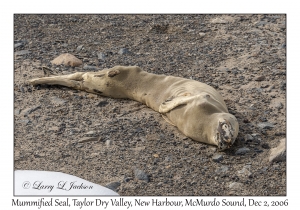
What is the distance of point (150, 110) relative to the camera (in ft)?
24.5

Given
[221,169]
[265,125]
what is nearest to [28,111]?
[221,169]

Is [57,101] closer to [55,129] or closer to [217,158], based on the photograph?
[55,129]

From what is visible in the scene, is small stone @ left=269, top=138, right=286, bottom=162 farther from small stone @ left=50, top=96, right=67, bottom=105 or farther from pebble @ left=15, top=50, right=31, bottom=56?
pebble @ left=15, top=50, right=31, bottom=56

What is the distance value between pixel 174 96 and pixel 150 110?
400 mm

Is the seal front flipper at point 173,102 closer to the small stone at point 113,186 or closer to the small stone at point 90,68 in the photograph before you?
the small stone at point 113,186

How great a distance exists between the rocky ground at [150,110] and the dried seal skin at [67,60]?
0.10m

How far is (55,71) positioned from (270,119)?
3102 mm

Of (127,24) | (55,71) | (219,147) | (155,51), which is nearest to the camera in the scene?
(219,147)

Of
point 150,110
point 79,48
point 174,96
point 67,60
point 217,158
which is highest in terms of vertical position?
point 79,48


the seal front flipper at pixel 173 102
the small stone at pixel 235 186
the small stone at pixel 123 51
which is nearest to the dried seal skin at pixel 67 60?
the small stone at pixel 123 51

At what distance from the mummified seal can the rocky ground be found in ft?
0.36

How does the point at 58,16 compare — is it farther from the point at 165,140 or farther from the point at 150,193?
the point at 150,193

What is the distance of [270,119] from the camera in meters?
7.14
